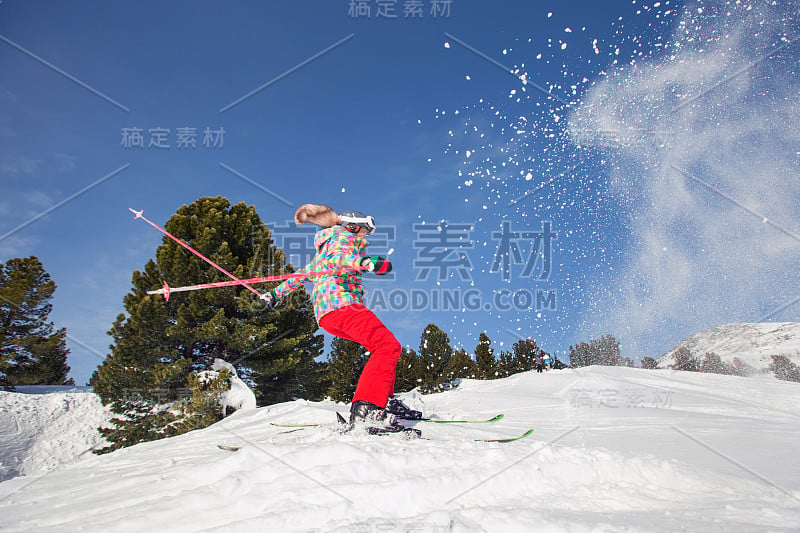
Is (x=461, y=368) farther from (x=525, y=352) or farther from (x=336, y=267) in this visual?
(x=336, y=267)

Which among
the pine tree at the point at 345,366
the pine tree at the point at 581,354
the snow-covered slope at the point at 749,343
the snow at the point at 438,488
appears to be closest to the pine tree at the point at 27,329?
the pine tree at the point at 345,366

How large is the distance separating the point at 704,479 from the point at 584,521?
2.98 feet

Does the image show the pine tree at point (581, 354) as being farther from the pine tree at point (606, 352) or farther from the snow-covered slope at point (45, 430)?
the snow-covered slope at point (45, 430)

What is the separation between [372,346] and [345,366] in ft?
86.6

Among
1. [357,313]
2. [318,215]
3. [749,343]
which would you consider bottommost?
[357,313]

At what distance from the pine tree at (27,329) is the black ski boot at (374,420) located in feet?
94.0

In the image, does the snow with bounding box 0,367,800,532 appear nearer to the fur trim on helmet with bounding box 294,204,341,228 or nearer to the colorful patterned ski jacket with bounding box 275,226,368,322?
the colorful patterned ski jacket with bounding box 275,226,368,322

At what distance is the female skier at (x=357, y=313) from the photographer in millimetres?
3670

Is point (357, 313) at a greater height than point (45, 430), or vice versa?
point (357, 313)

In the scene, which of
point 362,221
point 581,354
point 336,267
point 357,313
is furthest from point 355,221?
point 581,354

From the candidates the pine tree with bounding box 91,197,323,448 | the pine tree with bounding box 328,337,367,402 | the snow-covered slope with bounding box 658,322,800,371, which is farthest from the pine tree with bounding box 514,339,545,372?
the snow-covered slope with bounding box 658,322,800,371

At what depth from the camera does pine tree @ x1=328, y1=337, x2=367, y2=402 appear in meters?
28.1

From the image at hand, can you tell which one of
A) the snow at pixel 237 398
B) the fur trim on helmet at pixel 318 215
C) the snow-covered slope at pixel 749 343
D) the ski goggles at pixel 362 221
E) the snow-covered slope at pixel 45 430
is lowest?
the snow-covered slope at pixel 45 430

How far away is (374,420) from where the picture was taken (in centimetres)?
362
